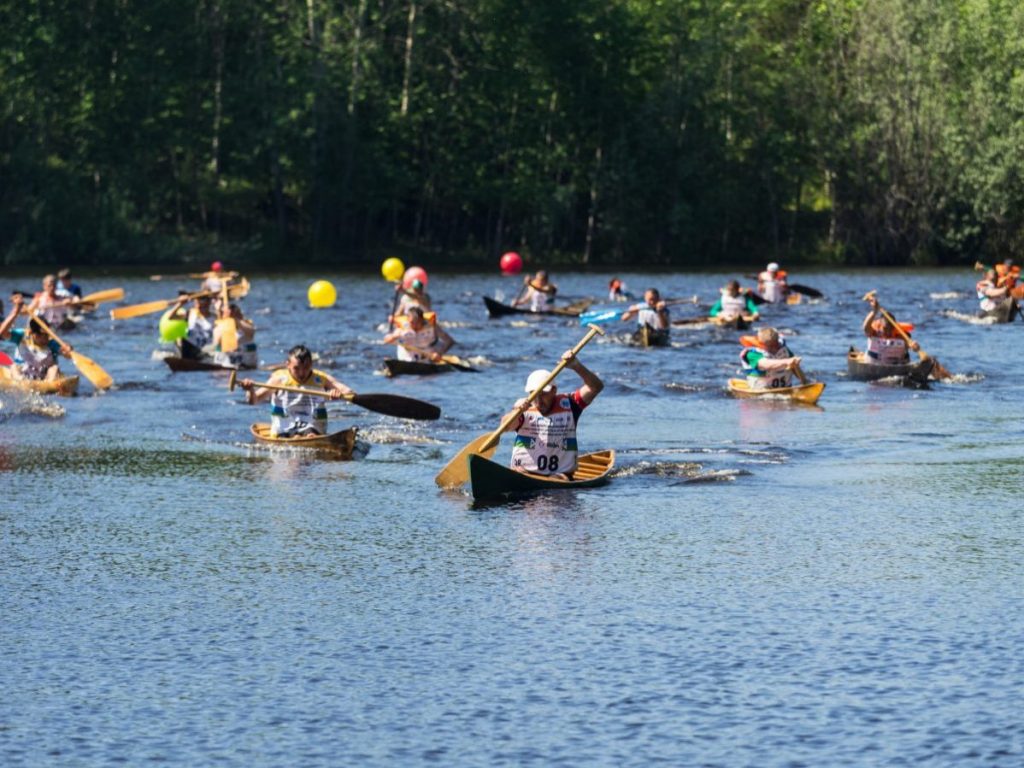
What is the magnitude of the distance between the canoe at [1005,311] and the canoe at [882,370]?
16222 millimetres

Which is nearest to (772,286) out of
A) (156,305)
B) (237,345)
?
(156,305)

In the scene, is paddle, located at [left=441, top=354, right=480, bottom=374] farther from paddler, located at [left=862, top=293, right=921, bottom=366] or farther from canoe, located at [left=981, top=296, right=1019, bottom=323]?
canoe, located at [left=981, top=296, right=1019, bottom=323]

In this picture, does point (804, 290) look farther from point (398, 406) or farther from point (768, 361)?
point (398, 406)

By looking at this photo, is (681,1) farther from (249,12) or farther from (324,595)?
(324,595)

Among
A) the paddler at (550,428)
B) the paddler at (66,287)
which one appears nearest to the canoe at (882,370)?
the paddler at (550,428)

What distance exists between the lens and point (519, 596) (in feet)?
46.8

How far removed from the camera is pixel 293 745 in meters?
10.4

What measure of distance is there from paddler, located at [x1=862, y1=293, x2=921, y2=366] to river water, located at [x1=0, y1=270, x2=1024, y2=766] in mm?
3919

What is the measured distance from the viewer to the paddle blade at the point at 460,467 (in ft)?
66.1

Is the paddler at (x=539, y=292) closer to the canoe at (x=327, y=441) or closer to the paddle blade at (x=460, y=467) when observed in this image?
the canoe at (x=327, y=441)

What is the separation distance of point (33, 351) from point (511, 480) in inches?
525

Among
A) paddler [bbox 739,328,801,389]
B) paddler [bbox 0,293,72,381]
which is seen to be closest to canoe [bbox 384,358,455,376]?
paddler [bbox 0,293,72,381]

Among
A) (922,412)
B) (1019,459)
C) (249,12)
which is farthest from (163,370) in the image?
(249,12)

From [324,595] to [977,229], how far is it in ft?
222
